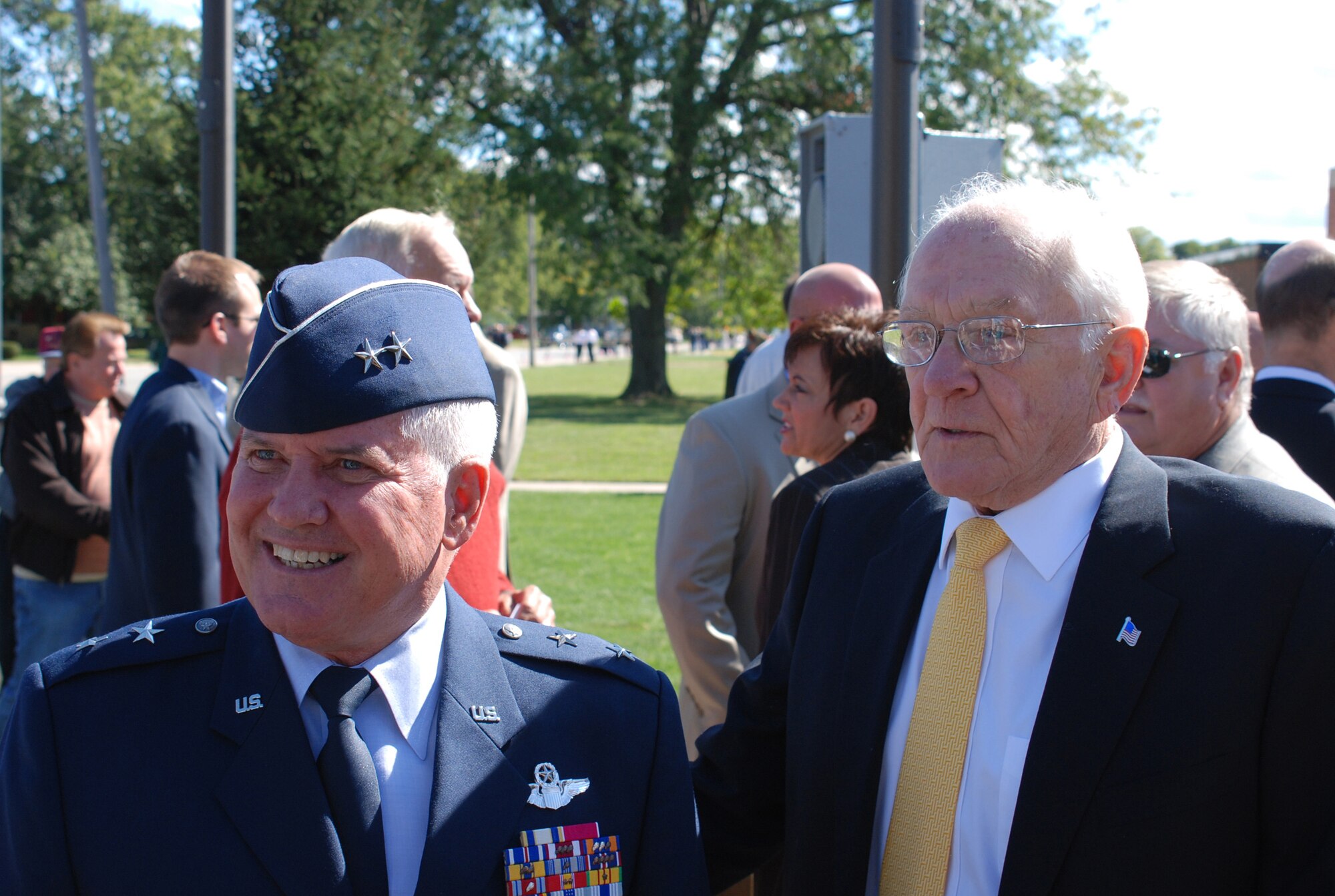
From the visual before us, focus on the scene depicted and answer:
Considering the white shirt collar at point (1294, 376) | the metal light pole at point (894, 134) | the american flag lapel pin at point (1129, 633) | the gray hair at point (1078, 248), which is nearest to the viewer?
the american flag lapel pin at point (1129, 633)

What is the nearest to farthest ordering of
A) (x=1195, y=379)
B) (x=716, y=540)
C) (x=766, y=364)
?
(x=1195, y=379), (x=716, y=540), (x=766, y=364)

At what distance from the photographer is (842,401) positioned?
3398mm

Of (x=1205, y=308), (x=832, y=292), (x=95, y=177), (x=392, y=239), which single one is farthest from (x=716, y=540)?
(x=95, y=177)

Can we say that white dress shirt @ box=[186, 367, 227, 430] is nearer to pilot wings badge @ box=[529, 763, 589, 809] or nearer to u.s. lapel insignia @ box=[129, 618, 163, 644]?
u.s. lapel insignia @ box=[129, 618, 163, 644]

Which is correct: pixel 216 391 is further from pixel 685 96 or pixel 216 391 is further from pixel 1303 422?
pixel 685 96

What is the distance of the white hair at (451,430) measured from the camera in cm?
172

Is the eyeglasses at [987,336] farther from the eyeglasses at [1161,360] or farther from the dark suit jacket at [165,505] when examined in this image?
the dark suit jacket at [165,505]

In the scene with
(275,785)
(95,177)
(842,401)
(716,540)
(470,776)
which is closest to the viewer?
(275,785)

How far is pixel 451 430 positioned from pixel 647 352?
30745mm

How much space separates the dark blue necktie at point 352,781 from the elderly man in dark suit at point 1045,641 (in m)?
0.78

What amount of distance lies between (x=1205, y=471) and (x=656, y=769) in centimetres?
111

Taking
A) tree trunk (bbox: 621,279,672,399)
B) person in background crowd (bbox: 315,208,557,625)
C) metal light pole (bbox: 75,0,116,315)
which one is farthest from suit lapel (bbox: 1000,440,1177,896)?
tree trunk (bbox: 621,279,672,399)

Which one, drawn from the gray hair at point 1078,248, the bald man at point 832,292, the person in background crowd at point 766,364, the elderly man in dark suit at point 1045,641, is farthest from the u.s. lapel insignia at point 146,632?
the person in background crowd at point 766,364

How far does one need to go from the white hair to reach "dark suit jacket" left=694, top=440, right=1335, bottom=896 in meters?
0.79
